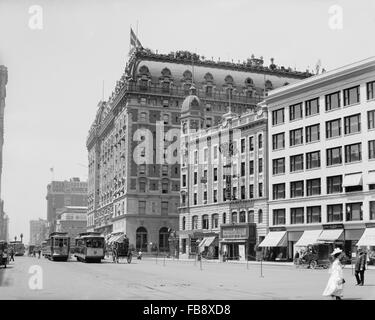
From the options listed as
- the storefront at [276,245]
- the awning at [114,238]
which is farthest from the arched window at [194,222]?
the awning at [114,238]

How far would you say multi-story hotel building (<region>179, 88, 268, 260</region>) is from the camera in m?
78.6

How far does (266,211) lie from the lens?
7650 centimetres

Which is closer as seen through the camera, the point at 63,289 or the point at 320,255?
the point at 63,289

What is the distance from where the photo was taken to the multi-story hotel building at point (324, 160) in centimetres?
6169

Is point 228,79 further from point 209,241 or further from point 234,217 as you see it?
point 234,217

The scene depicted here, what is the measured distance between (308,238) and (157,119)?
50.8 m

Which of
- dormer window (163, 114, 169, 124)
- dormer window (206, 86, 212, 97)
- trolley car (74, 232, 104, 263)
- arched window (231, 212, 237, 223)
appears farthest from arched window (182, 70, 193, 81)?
trolley car (74, 232, 104, 263)

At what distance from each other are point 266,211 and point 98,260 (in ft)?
75.6

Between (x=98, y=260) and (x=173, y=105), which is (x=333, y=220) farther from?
(x=173, y=105)

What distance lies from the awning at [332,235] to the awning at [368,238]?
10.4ft

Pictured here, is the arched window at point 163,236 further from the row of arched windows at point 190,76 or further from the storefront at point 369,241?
the storefront at point 369,241

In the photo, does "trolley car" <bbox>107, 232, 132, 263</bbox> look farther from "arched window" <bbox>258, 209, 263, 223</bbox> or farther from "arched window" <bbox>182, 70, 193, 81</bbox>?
"arched window" <bbox>182, 70, 193, 81</bbox>
